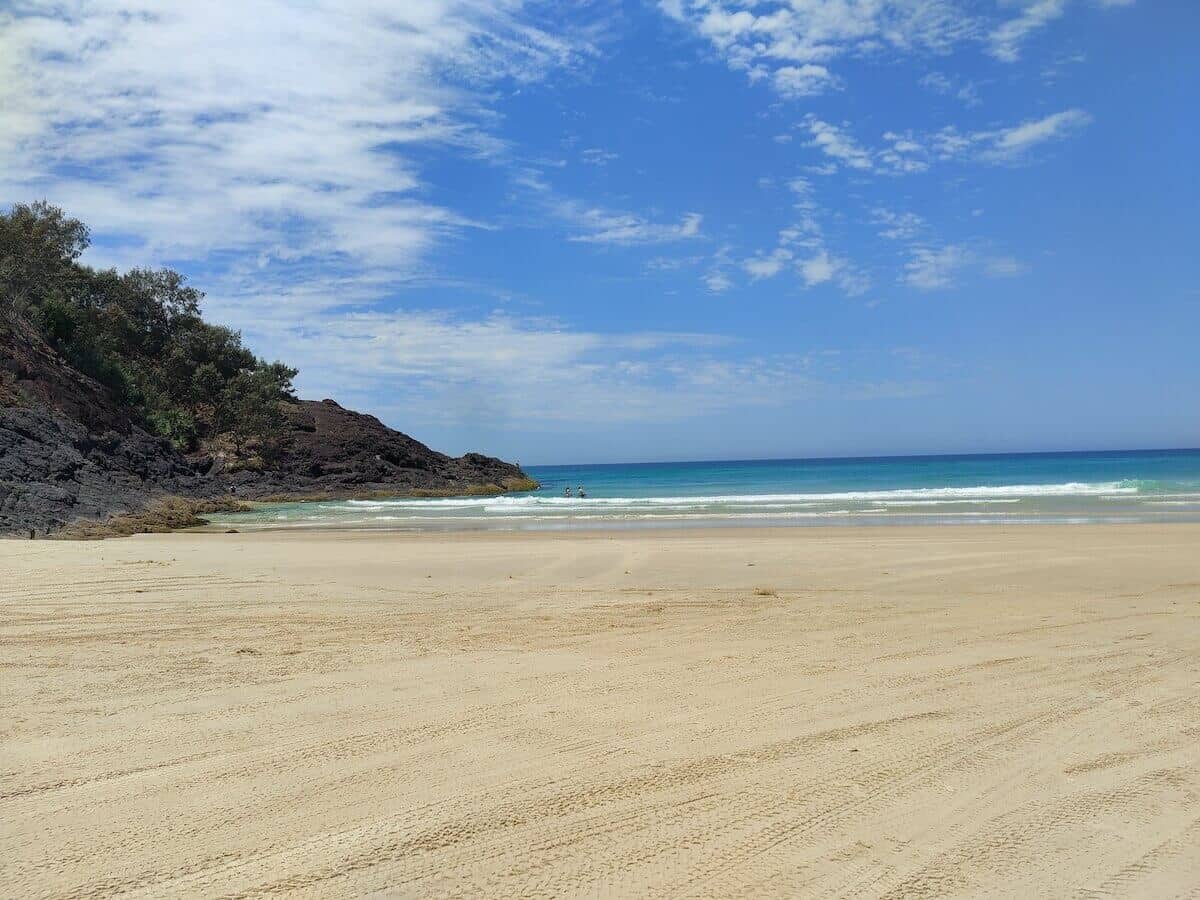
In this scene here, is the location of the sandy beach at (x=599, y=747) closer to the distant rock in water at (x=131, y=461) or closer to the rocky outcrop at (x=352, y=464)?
the distant rock in water at (x=131, y=461)

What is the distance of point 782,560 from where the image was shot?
14.1 meters

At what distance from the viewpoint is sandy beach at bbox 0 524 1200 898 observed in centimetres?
310

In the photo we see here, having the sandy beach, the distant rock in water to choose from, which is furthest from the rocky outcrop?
the sandy beach

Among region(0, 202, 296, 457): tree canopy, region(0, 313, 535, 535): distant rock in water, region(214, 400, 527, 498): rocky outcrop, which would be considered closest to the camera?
region(0, 313, 535, 535): distant rock in water

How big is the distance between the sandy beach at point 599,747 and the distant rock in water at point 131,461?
51.2ft

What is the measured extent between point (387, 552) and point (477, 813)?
45.3 ft

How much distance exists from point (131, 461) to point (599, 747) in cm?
3595

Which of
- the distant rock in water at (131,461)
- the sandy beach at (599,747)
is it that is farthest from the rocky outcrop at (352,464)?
the sandy beach at (599,747)

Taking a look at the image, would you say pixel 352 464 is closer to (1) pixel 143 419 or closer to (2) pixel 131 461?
(1) pixel 143 419

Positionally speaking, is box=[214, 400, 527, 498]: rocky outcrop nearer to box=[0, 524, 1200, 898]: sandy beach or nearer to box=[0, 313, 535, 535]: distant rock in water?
box=[0, 313, 535, 535]: distant rock in water

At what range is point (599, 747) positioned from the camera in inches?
170

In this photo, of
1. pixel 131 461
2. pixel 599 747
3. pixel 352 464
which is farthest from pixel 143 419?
pixel 599 747

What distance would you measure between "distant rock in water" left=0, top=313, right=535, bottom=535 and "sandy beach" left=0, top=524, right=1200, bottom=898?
614 inches

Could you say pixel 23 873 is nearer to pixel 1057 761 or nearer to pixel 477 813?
pixel 477 813
